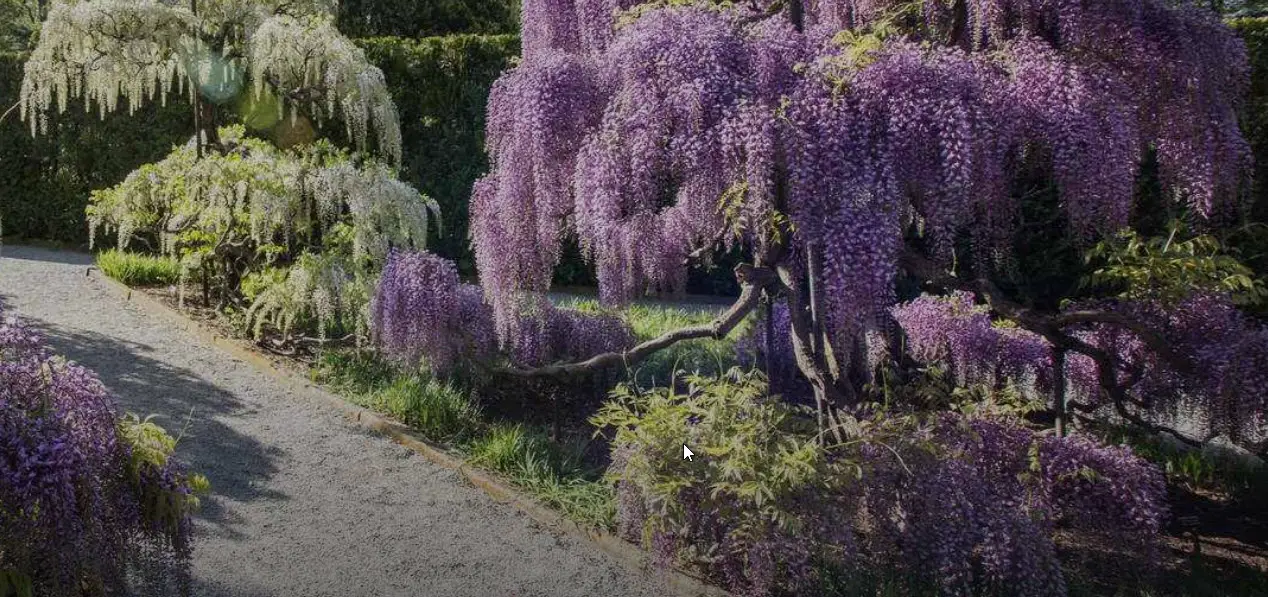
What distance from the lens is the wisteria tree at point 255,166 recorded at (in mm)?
7004

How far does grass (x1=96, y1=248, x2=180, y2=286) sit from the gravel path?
7.02 ft

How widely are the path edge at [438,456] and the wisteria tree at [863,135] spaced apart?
3.63 feet

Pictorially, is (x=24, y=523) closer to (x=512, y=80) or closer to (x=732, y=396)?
(x=732, y=396)

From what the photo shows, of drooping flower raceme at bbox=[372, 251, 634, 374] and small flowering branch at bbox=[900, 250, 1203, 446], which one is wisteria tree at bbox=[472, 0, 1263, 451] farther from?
drooping flower raceme at bbox=[372, 251, 634, 374]

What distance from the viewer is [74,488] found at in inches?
121

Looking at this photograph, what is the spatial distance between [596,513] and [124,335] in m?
4.66

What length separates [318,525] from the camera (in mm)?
4504

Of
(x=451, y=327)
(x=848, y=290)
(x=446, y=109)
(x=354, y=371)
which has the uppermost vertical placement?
(x=446, y=109)

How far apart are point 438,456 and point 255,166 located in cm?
306

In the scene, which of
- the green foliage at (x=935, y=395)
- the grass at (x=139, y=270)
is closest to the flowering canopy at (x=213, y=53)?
the grass at (x=139, y=270)

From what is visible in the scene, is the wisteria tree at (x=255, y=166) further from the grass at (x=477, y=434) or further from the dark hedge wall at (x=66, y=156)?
the dark hedge wall at (x=66, y=156)

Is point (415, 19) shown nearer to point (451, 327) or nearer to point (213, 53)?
point (213, 53)

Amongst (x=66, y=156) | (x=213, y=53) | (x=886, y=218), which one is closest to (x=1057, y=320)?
(x=886, y=218)

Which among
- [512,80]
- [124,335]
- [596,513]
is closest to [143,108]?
[124,335]
